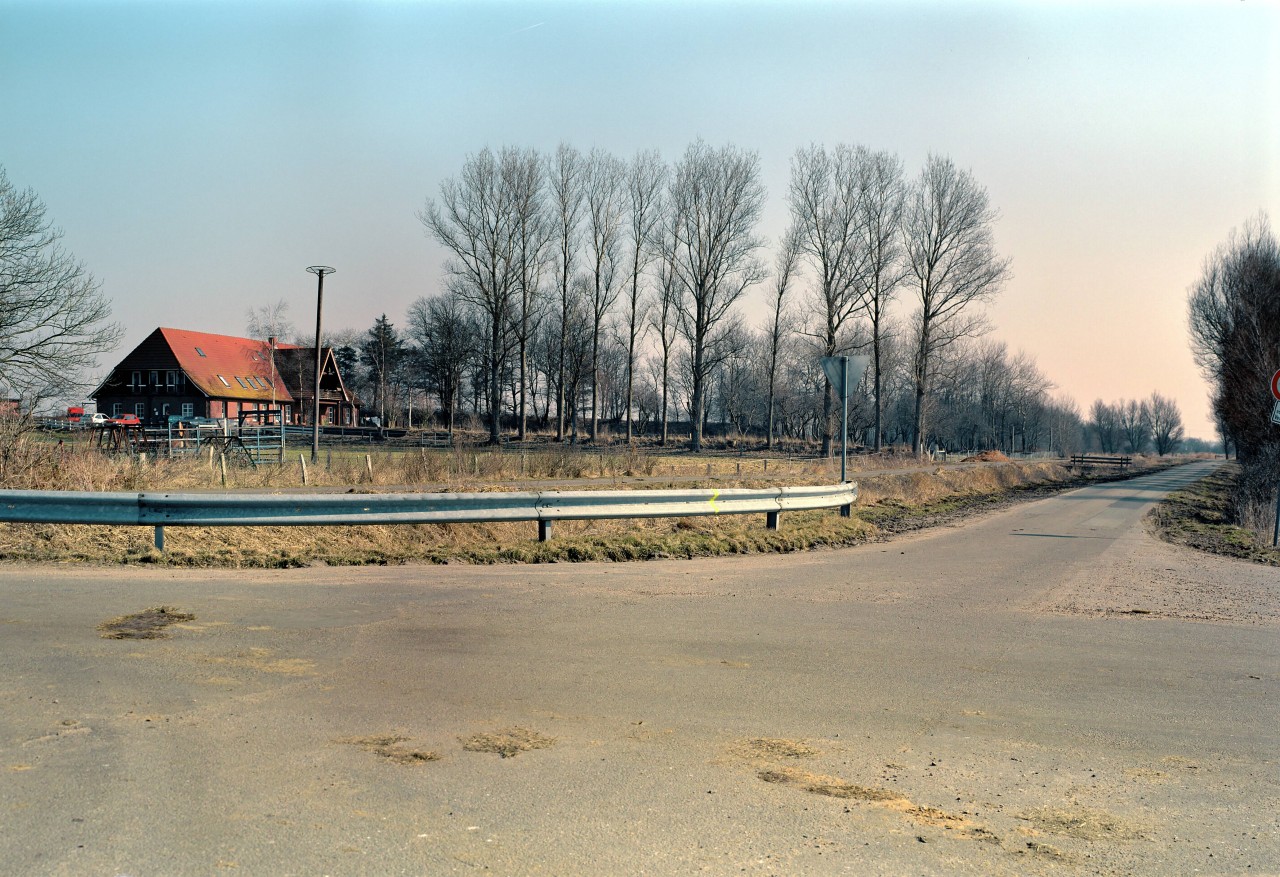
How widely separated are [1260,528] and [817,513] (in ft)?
29.2

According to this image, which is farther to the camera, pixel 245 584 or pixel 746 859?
pixel 245 584

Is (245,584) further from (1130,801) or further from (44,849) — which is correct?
(1130,801)

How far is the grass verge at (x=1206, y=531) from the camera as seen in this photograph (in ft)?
48.4

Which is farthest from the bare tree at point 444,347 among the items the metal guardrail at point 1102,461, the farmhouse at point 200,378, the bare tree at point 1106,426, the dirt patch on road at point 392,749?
the bare tree at point 1106,426

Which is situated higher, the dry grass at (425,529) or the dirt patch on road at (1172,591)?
Answer: the dry grass at (425,529)

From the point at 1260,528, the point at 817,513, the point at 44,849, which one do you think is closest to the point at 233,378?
the point at 817,513

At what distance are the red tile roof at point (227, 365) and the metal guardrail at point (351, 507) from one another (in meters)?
63.2

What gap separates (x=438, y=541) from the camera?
1370 cm

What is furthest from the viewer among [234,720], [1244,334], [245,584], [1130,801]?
[1244,334]

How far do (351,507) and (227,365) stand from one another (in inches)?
2846

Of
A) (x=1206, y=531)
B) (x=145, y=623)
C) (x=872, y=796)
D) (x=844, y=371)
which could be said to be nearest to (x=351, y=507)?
(x=145, y=623)

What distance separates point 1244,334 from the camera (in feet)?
125

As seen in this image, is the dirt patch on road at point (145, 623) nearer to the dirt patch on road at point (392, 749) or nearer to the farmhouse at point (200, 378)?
the dirt patch on road at point (392, 749)

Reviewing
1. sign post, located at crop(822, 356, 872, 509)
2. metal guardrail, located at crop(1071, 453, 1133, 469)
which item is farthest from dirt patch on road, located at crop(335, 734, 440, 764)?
metal guardrail, located at crop(1071, 453, 1133, 469)
